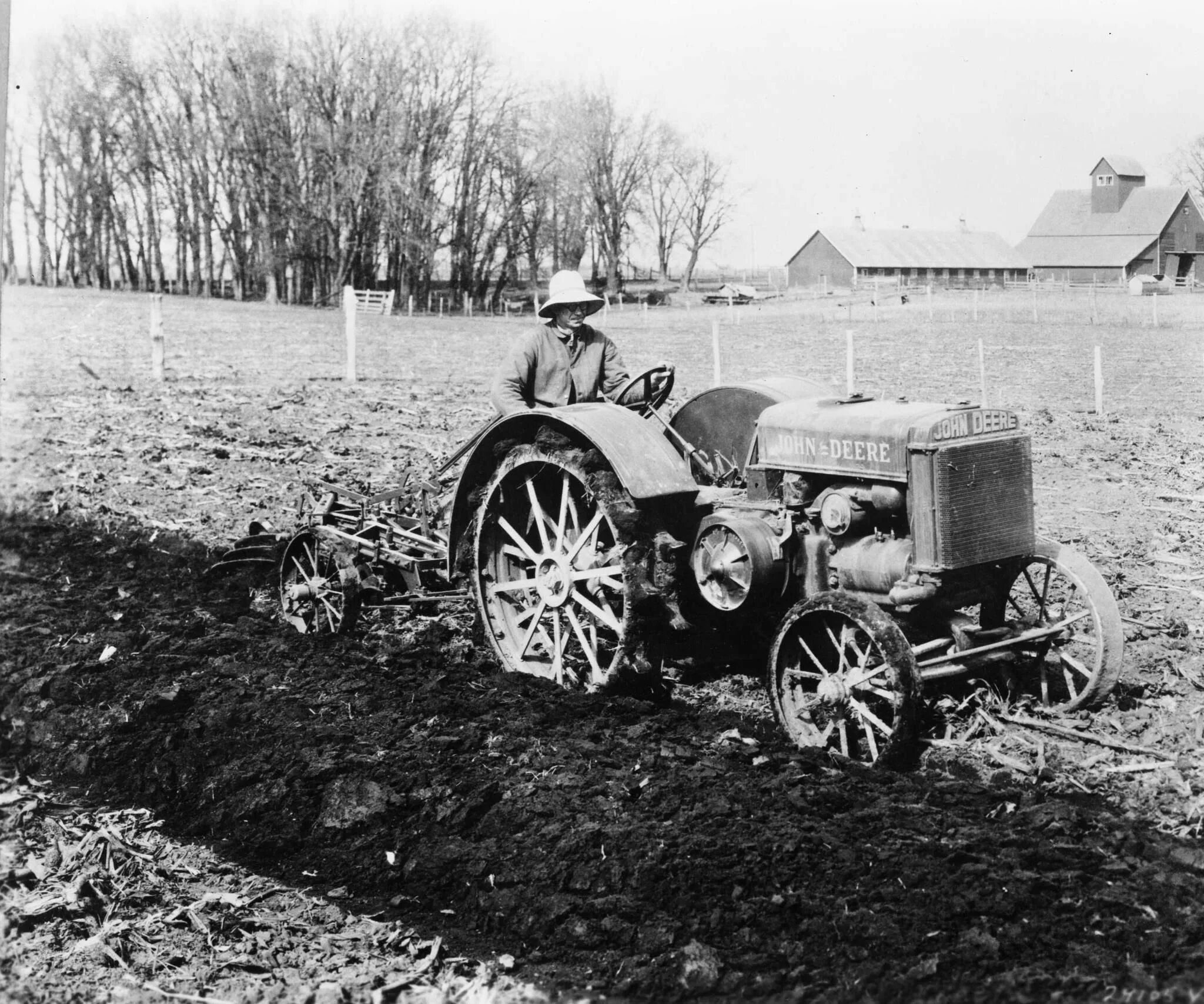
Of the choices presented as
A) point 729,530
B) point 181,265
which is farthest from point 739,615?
point 181,265

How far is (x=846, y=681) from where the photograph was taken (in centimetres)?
438

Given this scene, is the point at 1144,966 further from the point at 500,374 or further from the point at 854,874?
the point at 500,374

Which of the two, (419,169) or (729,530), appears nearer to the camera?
(729,530)

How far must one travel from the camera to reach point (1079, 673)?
492cm

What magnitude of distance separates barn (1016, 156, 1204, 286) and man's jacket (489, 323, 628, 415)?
13.0ft

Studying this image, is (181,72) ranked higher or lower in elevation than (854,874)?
higher

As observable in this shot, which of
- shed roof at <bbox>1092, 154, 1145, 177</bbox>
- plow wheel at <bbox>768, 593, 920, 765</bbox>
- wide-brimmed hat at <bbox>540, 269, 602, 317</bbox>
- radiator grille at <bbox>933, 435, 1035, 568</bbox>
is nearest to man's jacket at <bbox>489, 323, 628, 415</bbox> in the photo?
wide-brimmed hat at <bbox>540, 269, 602, 317</bbox>

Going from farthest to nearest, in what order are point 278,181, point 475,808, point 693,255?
1. point 693,255
2. point 278,181
3. point 475,808

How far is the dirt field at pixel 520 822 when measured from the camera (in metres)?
3.08

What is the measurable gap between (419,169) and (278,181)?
9.82 m

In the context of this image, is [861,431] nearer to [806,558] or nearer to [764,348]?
[806,558]

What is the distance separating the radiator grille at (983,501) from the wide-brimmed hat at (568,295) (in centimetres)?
198

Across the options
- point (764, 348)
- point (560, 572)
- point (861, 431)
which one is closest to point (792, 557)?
point (861, 431)

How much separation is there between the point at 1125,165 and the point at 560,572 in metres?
5.58
